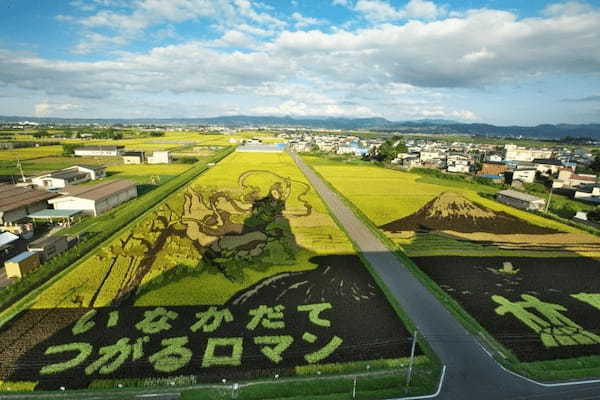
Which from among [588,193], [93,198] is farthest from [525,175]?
[93,198]

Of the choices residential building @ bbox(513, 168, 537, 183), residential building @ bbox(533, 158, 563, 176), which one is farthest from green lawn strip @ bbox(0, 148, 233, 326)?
residential building @ bbox(533, 158, 563, 176)

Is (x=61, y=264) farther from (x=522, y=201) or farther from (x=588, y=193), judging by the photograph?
(x=588, y=193)

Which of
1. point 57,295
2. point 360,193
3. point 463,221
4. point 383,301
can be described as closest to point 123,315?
point 57,295

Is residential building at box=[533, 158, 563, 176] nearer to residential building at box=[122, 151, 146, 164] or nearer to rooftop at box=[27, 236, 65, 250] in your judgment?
rooftop at box=[27, 236, 65, 250]

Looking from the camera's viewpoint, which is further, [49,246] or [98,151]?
[98,151]

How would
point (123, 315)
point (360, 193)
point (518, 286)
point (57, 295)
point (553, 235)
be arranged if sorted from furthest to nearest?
point (360, 193) → point (553, 235) → point (518, 286) → point (57, 295) → point (123, 315)

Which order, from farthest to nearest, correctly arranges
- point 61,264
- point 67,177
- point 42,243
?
point 67,177 → point 42,243 → point 61,264

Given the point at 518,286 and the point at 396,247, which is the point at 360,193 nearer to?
the point at 396,247
